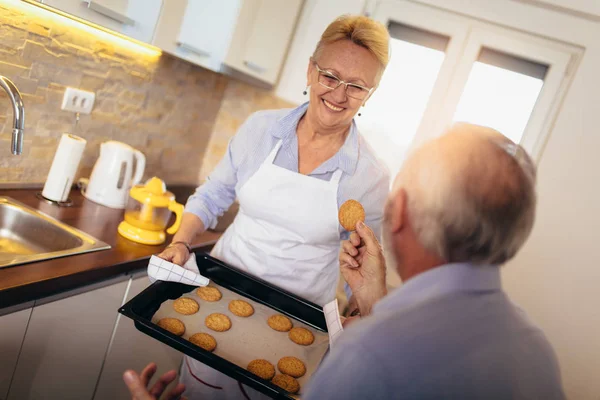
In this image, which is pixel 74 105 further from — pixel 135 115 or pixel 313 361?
pixel 313 361

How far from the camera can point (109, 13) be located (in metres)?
1.49

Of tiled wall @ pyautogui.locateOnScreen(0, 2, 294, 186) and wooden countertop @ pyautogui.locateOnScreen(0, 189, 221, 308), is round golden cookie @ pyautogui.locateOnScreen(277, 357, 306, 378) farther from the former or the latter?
tiled wall @ pyautogui.locateOnScreen(0, 2, 294, 186)

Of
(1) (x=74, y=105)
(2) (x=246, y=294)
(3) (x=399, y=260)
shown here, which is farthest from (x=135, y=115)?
(3) (x=399, y=260)

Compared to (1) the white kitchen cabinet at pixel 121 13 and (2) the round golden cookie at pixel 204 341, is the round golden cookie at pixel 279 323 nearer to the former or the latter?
(2) the round golden cookie at pixel 204 341

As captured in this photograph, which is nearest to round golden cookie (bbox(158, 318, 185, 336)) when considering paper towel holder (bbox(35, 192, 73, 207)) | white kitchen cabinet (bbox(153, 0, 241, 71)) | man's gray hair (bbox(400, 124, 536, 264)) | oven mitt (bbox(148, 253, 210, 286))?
oven mitt (bbox(148, 253, 210, 286))

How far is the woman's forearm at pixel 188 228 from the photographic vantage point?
4.96ft

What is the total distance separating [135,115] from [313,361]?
1510 millimetres

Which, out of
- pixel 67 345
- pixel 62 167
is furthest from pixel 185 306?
pixel 62 167

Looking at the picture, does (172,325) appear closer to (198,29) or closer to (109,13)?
(109,13)

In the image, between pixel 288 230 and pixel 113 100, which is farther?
pixel 113 100

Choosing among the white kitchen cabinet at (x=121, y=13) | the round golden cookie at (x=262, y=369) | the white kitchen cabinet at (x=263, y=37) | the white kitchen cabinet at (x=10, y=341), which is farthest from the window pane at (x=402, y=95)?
the white kitchen cabinet at (x=10, y=341)

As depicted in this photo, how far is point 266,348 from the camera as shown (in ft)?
4.25

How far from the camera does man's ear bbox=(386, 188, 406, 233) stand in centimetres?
73

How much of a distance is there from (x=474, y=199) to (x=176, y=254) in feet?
3.10
